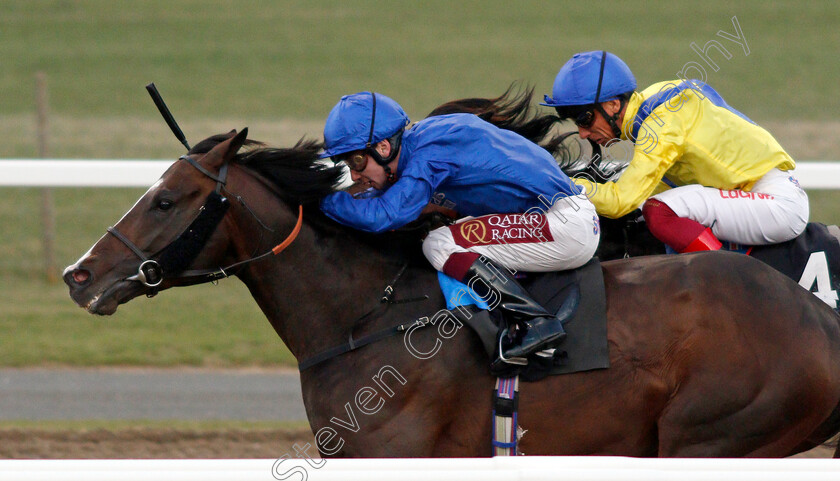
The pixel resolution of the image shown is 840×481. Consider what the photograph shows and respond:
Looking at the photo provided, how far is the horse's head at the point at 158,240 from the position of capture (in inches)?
120

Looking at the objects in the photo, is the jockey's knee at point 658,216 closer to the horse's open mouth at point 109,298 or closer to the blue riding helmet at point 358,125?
the blue riding helmet at point 358,125

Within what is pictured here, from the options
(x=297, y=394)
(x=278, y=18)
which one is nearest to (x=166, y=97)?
(x=278, y=18)

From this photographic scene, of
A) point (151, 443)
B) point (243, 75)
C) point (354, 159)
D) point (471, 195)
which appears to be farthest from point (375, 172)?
point (243, 75)

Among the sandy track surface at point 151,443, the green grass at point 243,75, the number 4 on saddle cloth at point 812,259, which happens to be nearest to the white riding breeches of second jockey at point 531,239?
the number 4 on saddle cloth at point 812,259

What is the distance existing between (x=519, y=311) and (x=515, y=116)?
3.54 feet

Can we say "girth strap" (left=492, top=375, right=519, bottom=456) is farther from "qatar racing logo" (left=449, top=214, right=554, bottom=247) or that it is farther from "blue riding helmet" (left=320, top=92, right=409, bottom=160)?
"blue riding helmet" (left=320, top=92, right=409, bottom=160)

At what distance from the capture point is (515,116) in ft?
12.8

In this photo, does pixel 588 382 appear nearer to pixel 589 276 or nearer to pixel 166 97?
pixel 589 276

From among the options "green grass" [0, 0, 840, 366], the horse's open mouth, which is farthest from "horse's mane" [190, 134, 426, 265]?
"green grass" [0, 0, 840, 366]

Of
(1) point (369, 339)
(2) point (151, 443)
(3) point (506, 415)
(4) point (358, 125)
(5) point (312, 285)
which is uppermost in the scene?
(4) point (358, 125)

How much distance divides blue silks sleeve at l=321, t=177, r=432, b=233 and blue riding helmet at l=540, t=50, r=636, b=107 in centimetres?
72

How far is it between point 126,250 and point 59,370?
3236mm

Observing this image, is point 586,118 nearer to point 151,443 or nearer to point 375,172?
point 375,172

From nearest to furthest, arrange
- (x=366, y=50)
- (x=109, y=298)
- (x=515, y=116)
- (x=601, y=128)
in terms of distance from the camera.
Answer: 1. (x=109, y=298)
2. (x=601, y=128)
3. (x=515, y=116)
4. (x=366, y=50)
